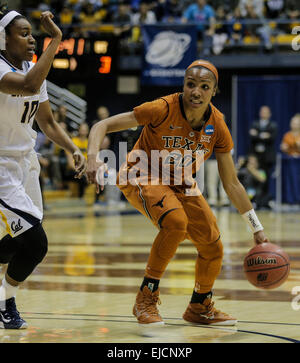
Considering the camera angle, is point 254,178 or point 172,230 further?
point 254,178

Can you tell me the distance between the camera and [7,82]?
5.23 metres

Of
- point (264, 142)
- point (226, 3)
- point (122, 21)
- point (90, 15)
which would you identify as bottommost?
point (264, 142)

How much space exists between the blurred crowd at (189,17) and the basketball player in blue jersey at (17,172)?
15804 mm

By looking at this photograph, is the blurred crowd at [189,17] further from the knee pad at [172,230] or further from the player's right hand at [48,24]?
the player's right hand at [48,24]

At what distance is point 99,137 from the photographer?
220 inches

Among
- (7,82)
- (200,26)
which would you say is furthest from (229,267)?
(200,26)

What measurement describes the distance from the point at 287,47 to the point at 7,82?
18.0m

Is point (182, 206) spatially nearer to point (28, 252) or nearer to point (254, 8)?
point (28, 252)

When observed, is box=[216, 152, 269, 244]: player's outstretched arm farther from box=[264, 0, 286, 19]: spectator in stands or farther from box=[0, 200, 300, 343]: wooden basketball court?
box=[264, 0, 286, 19]: spectator in stands

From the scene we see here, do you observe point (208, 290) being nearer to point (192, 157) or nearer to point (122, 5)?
point (192, 157)

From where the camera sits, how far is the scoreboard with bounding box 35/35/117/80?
19156 millimetres

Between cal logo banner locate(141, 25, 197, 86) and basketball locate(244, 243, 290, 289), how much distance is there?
15597mm

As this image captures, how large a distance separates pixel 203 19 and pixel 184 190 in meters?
17.0

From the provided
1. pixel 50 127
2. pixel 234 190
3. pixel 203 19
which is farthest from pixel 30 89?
pixel 203 19
